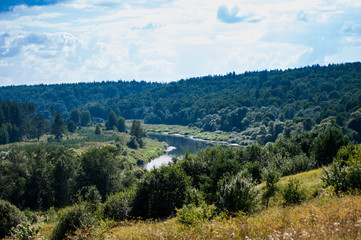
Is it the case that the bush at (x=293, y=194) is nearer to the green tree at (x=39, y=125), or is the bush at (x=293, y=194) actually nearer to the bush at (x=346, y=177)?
the bush at (x=346, y=177)

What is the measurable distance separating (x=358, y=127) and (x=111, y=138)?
372ft

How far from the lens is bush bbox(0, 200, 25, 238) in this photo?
98.7 ft

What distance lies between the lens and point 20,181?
2621 inches

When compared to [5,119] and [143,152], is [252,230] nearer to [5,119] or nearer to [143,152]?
[143,152]

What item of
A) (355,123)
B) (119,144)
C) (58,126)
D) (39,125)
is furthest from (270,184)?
(39,125)

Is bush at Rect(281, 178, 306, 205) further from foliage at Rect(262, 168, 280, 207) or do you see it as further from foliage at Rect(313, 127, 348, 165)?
foliage at Rect(313, 127, 348, 165)

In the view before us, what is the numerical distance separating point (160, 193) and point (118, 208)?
180 inches

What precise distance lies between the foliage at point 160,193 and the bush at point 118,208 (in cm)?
90

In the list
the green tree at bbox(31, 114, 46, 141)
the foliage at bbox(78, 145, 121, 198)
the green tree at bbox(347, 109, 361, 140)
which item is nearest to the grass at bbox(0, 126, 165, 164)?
the green tree at bbox(31, 114, 46, 141)

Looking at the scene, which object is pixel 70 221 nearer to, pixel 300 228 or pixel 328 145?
pixel 300 228

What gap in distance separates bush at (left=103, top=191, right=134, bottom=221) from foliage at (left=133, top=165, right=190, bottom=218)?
901mm

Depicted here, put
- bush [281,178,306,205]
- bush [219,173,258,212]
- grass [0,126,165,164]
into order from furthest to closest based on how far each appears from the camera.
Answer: grass [0,126,165,164]
bush [281,178,306,205]
bush [219,173,258,212]

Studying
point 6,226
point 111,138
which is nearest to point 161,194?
point 6,226

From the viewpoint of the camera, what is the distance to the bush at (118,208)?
30859 mm
